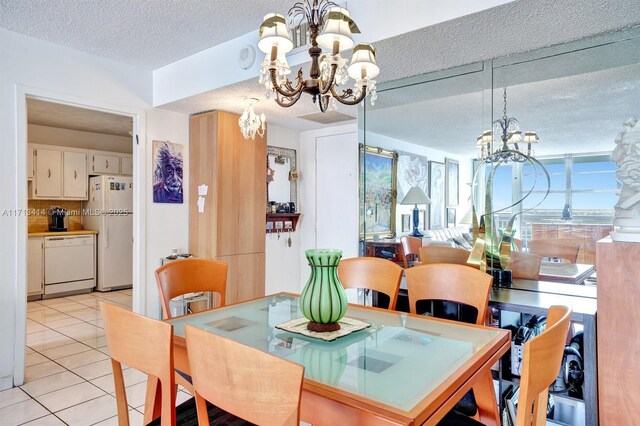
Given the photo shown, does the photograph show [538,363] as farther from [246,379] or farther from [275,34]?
[275,34]

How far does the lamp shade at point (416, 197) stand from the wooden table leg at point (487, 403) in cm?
164

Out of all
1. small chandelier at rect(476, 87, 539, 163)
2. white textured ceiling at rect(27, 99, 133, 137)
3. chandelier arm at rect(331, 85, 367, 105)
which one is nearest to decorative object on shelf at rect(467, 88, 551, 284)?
small chandelier at rect(476, 87, 539, 163)

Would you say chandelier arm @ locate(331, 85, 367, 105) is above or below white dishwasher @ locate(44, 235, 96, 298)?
above

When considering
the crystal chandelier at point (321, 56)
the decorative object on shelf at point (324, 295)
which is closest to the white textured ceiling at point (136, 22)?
the crystal chandelier at point (321, 56)

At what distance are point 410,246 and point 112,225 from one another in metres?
4.59

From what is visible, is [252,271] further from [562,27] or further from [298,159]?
[562,27]

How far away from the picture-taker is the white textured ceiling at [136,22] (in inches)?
98.7

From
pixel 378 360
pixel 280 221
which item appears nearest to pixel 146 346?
pixel 378 360

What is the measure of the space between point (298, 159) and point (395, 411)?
15.2 feet

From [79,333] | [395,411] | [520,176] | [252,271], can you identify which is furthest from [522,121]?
[79,333]

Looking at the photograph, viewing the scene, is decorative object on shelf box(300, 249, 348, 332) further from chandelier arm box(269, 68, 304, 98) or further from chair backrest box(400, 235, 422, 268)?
chair backrest box(400, 235, 422, 268)

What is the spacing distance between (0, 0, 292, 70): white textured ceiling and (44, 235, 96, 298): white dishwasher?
3247mm

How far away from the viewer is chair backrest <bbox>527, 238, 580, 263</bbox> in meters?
2.29

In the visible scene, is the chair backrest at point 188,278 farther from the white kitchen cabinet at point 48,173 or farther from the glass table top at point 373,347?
the white kitchen cabinet at point 48,173
